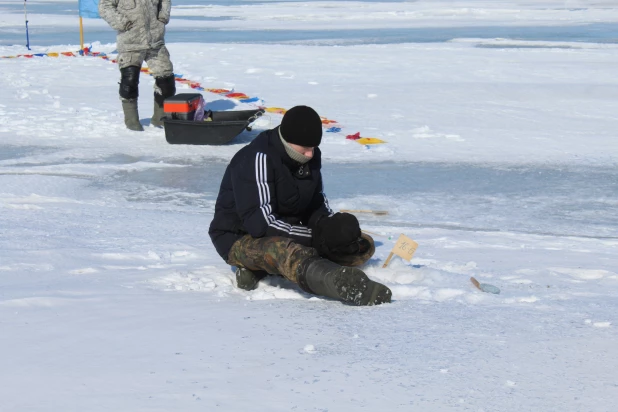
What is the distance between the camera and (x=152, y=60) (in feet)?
29.8

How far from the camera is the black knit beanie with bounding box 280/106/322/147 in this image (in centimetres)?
394

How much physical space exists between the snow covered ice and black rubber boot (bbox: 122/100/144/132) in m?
0.15

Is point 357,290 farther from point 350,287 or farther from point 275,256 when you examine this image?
point 275,256

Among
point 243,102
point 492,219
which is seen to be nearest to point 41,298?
point 492,219

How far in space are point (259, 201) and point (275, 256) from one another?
0.84ft

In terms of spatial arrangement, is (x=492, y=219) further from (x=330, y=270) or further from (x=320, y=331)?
(x=320, y=331)

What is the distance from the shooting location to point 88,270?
14.2 ft

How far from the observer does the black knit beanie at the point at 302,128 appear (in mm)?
3936

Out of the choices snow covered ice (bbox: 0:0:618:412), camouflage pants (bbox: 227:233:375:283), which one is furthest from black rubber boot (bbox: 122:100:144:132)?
camouflage pants (bbox: 227:233:375:283)

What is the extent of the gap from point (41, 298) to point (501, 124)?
6561 mm

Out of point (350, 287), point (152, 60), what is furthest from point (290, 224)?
point (152, 60)

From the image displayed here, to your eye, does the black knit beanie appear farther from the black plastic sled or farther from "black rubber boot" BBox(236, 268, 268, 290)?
the black plastic sled

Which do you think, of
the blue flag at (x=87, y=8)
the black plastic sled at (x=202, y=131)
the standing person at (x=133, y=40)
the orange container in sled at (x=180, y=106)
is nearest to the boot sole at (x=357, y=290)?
the black plastic sled at (x=202, y=131)

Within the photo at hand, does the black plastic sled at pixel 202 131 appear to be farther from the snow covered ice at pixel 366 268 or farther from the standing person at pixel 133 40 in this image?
the standing person at pixel 133 40
